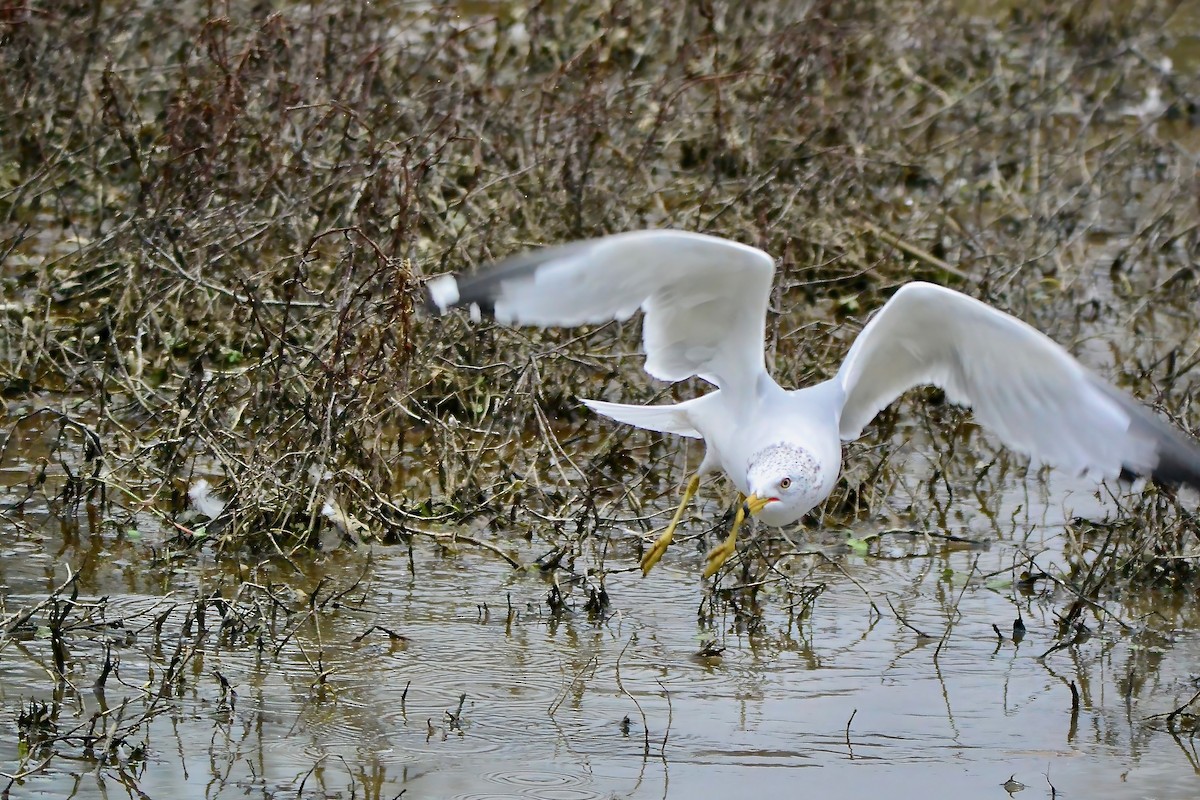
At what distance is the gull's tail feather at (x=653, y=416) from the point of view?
19.4 feet

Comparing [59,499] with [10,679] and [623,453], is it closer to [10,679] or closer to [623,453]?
[10,679]

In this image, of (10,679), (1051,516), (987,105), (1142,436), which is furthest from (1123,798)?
Result: (987,105)

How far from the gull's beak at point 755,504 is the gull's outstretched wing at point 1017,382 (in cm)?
62

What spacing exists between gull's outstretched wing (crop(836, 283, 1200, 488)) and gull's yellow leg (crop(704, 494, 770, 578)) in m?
0.59

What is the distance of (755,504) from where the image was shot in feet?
17.3

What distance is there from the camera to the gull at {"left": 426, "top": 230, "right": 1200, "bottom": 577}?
17.5ft

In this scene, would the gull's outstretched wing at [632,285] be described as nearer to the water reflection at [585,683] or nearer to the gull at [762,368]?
the gull at [762,368]

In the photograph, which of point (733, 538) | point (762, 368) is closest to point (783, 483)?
point (733, 538)

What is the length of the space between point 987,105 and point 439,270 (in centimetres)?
562

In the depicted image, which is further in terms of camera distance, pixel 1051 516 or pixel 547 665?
pixel 1051 516

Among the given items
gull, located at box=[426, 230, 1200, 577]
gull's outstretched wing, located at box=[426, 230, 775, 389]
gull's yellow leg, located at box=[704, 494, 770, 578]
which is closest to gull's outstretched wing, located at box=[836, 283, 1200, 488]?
gull, located at box=[426, 230, 1200, 577]

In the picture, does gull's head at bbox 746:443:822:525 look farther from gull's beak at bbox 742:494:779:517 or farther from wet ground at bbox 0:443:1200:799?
wet ground at bbox 0:443:1200:799

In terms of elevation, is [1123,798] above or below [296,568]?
below

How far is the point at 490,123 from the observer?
28.7 ft
